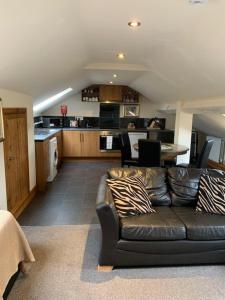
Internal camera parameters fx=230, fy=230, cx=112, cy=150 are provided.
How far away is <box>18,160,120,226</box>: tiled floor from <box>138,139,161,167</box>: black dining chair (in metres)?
1.08

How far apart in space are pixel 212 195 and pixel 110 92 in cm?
495

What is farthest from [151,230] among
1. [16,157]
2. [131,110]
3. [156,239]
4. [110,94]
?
[131,110]

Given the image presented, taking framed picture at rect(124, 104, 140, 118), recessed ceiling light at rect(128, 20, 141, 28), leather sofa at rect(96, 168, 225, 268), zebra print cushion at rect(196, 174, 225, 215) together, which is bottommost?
leather sofa at rect(96, 168, 225, 268)

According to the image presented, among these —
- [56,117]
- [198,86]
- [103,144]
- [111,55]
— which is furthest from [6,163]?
[56,117]

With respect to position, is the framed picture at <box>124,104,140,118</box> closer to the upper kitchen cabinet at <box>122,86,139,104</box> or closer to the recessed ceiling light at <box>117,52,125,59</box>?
the upper kitchen cabinet at <box>122,86,139,104</box>

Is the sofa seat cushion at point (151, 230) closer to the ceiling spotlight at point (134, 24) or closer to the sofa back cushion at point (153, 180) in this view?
the sofa back cushion at point (153, 180)

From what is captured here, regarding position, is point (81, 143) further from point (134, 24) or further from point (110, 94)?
point (134, 24)

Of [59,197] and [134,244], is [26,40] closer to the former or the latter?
[134,244]

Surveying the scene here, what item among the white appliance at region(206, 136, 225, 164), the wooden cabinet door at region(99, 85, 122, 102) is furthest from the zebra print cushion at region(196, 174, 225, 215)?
the wooden cabinet door at region(99, 85, 122, 102)

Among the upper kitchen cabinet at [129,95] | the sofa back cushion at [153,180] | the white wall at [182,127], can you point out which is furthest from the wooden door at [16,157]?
the upper kitchen cabinet at [129,95]

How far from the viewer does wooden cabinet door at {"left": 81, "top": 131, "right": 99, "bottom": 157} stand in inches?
256

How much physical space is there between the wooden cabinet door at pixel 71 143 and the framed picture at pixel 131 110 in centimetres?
172

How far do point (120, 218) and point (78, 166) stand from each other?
12.9 ft

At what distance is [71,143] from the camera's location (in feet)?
21.3
